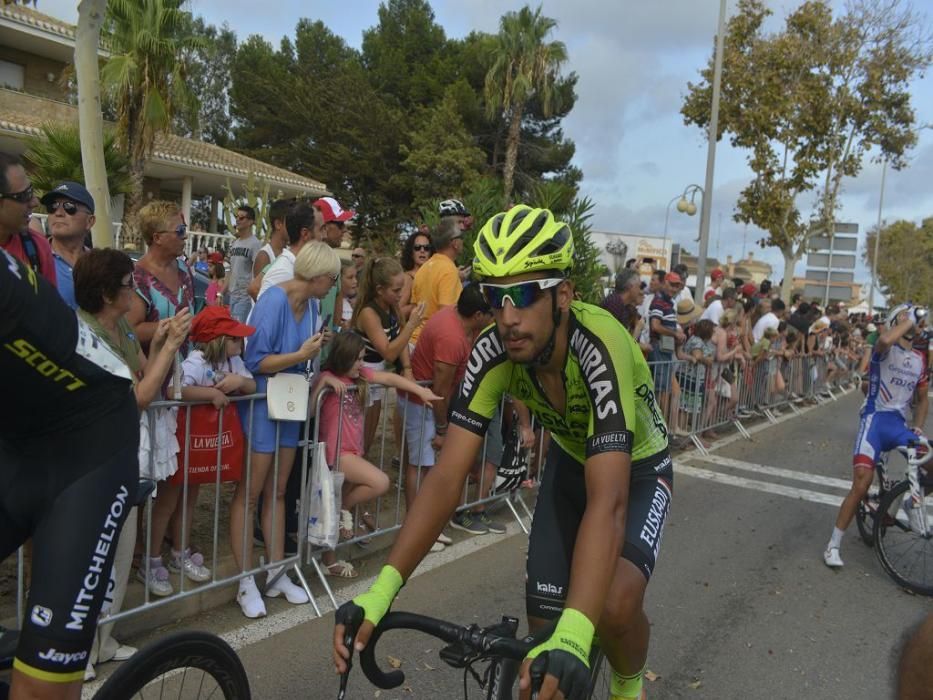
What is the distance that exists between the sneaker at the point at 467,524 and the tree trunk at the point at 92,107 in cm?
378

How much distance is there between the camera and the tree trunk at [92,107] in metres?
6.40

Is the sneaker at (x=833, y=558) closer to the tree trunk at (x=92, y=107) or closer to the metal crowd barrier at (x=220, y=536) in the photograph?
the metal crowd barrier at (x=220, y=536)

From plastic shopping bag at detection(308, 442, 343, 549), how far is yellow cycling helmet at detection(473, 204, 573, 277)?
7.75 ft

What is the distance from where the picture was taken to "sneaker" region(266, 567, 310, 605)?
4469 mm

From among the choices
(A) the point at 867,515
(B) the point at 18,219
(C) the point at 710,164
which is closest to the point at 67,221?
(B) the point at 18,219

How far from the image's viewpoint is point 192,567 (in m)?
4.26

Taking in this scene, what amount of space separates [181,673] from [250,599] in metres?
1.97

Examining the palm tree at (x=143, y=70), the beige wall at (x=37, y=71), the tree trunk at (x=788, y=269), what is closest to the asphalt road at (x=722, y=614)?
the palm tree at (x=143, y=70)

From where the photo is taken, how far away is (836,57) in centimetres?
2419

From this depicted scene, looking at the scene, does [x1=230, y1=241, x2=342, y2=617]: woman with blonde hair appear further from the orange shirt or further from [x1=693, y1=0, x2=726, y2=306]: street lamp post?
[x1=693, y1=0, x2=726, y2=306]: street lamp post

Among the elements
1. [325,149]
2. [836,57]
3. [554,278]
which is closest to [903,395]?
[554,278]

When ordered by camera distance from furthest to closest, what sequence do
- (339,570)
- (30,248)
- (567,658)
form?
(339,570) < (30,248) < (567,658)

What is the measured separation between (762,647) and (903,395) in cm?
271

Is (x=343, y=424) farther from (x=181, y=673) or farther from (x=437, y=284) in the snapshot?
(x=181, y=673)
